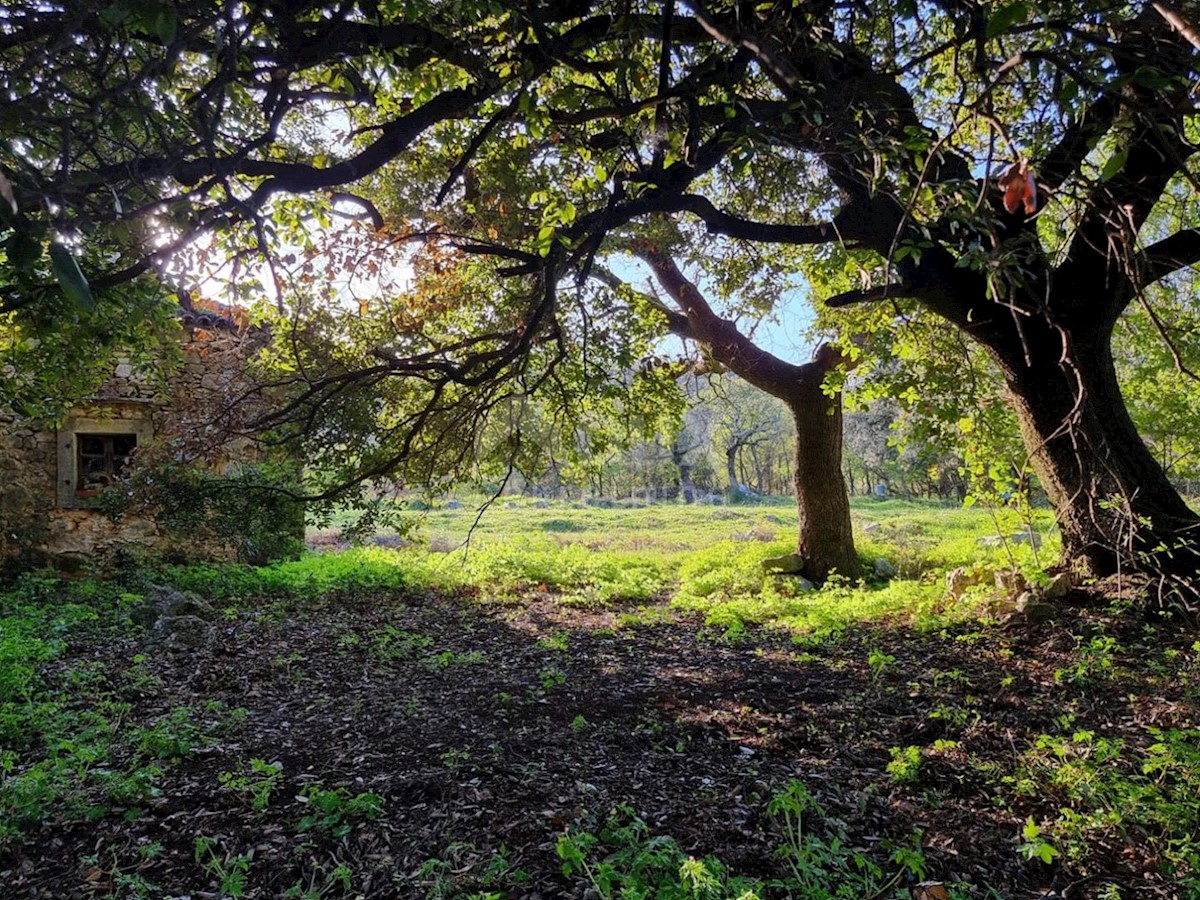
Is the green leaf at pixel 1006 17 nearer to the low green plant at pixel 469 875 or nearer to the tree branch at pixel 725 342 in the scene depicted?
the low green plant at pixel 469 875

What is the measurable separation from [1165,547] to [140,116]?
5765 mm

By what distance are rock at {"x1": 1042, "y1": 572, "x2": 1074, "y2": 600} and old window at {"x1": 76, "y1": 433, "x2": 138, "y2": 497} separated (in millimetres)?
10503

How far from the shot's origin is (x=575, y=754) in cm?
345

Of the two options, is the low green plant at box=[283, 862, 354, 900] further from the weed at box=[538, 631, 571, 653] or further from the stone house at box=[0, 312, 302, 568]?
the stone house at box=[0, 312, 302, 568]

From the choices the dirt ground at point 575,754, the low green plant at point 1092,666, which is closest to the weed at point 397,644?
the dirt ground at point 575,754

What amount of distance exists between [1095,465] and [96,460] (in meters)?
11.3

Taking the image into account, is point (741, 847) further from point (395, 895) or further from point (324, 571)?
point (324, 571)

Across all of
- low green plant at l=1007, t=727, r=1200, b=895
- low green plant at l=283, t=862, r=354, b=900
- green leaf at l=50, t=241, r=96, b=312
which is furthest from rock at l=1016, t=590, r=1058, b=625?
green leaf at l=50, t=241, r=96, b=312

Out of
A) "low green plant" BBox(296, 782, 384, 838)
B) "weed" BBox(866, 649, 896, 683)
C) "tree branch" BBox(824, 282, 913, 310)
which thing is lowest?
"low green plant" BBox(296, 782, 384, 838)

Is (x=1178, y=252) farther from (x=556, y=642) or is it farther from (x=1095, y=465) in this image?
(x=556, y=642)

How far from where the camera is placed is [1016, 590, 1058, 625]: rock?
4.81 meters

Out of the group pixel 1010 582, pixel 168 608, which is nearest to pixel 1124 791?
pixel 1010 582

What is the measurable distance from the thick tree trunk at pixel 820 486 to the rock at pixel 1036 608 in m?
3.52

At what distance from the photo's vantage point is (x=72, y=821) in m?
2.84
